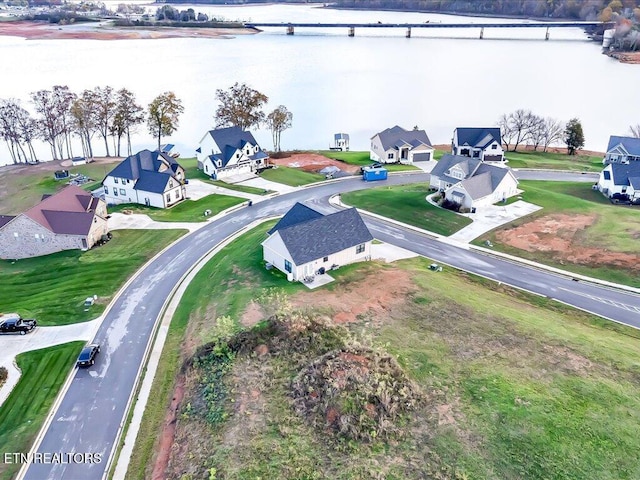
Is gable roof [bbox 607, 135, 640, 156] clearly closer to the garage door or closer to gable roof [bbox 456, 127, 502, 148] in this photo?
gable roof [bbox 456, 127, 502, 148]

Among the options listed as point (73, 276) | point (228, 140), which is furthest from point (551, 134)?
point (73, 276)

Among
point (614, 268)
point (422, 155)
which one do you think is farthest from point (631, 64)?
point (614, 268)

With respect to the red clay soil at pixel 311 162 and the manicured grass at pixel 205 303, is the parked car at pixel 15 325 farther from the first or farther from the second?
Answer: the red clay soil at pixel 311 162

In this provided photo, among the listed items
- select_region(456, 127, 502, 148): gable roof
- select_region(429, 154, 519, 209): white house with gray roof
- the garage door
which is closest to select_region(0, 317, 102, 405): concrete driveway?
select_region(429, 154, 519, 209): white house with gray roof

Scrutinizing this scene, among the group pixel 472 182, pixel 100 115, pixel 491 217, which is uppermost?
pixel 100 115

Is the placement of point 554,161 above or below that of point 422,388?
above

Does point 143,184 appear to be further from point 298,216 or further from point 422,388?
point 422,388

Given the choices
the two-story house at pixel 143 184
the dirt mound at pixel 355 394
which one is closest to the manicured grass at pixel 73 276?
the two-story house at pixel 143 184
